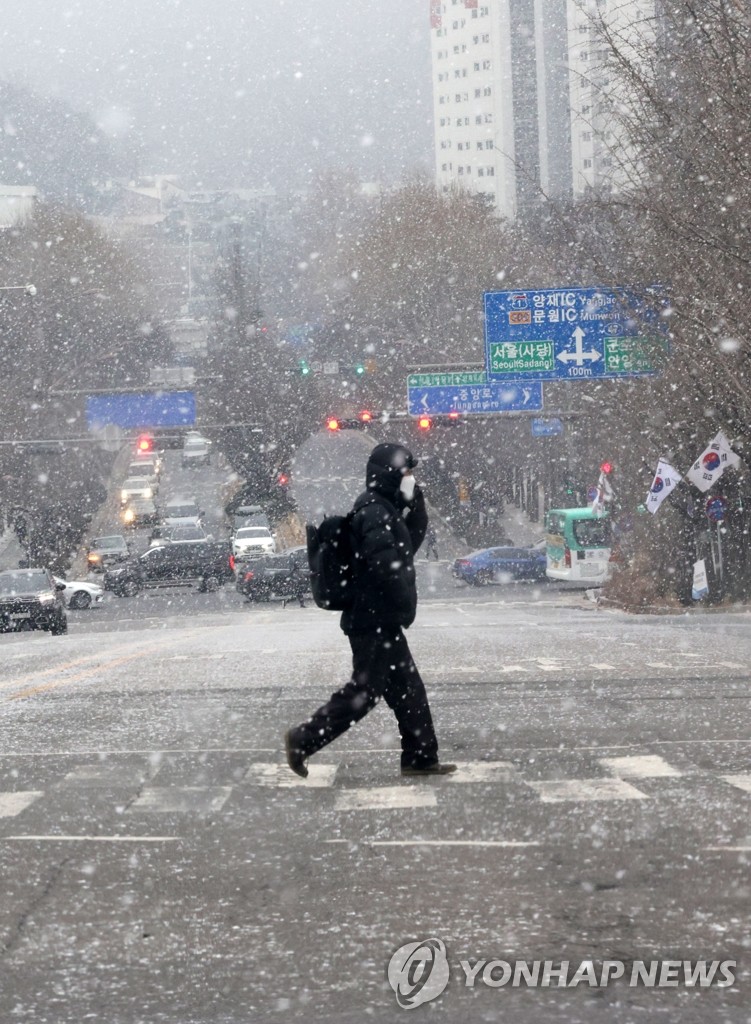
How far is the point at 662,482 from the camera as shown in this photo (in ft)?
115

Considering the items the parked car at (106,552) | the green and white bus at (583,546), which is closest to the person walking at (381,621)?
the green and white bus at (583,546)

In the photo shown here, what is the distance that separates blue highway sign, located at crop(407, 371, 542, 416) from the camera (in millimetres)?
43781

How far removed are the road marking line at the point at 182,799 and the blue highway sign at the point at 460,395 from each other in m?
35.5

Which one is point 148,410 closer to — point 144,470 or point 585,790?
point 144,470

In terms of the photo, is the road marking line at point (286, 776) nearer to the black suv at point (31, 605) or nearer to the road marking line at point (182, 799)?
the road marking line at point (182, 799)

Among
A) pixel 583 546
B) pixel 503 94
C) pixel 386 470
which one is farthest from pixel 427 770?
pixel 503 94

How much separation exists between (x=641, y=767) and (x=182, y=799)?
2.64 m

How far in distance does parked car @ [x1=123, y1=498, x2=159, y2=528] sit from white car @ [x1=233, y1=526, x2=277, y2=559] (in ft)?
63.5

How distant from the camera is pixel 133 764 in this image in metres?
9.59

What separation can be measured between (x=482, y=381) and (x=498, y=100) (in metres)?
128

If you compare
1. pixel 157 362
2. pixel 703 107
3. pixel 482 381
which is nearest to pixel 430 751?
pixel 703 107

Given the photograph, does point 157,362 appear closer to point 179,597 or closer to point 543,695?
point 179,597

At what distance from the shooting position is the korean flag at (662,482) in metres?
34.6

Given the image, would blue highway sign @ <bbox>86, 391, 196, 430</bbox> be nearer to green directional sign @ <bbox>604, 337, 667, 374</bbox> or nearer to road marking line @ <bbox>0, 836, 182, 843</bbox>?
green directional sign @ <bbox>604, 337, 667, 374</bbox>
